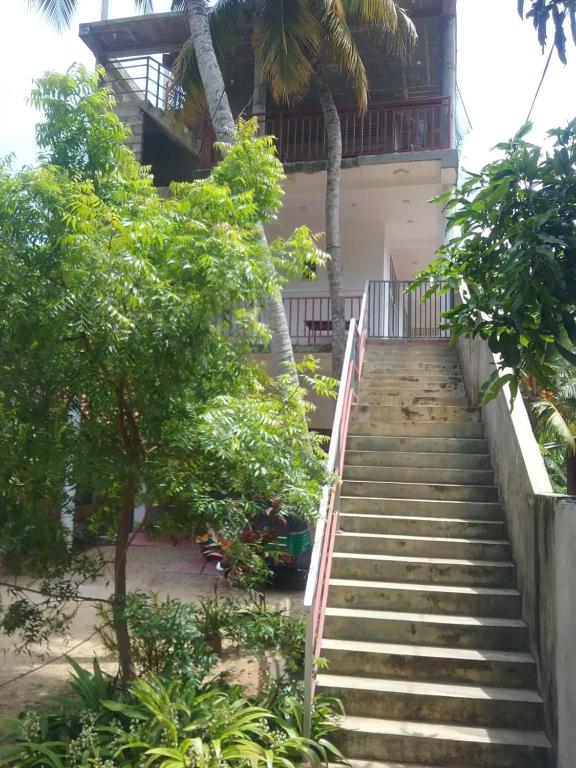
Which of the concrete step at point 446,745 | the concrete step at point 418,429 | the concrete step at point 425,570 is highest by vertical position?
the concrete step at point 418,429

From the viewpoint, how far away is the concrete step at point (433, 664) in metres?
4.29

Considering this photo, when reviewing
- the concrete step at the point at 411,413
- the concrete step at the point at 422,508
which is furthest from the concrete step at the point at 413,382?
the concrete step at the point at 422,508

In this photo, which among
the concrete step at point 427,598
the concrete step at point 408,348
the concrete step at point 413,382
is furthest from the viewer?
the concrete step at point 408,348

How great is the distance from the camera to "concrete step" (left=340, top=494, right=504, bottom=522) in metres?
5.65

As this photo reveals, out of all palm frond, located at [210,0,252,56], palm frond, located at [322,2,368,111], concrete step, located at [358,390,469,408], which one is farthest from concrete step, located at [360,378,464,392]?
palm frond, located at [210,0,252,56]

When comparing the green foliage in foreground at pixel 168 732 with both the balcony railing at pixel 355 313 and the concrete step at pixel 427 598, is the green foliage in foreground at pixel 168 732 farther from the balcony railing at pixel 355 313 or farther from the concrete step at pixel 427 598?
the balcony railing at pixel 355 313

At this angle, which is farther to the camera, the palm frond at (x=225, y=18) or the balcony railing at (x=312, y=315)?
the balcony railing at (x=312, y=315)

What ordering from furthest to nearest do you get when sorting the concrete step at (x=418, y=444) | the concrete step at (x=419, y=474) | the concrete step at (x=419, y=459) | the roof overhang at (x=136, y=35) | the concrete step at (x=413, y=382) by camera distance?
the roof overhang at (x=136, y=35) < the concrete step at (x=413, y=382) < the concrete step at (x=418, y=444) < the concrete step at (x=419, y=459) < the concrete step at (x=419, y=474)

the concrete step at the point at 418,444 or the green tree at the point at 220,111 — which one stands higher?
the green tree at the point at 220,111

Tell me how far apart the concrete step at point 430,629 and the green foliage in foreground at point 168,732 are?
0.68 m

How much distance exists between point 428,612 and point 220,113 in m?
5.91

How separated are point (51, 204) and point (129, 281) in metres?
0.74

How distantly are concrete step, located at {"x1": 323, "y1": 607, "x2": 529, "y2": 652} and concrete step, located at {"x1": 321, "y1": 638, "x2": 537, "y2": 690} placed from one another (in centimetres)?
7

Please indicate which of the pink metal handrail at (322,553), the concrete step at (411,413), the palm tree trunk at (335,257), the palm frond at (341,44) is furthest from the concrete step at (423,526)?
the palm frond at (341,44)
